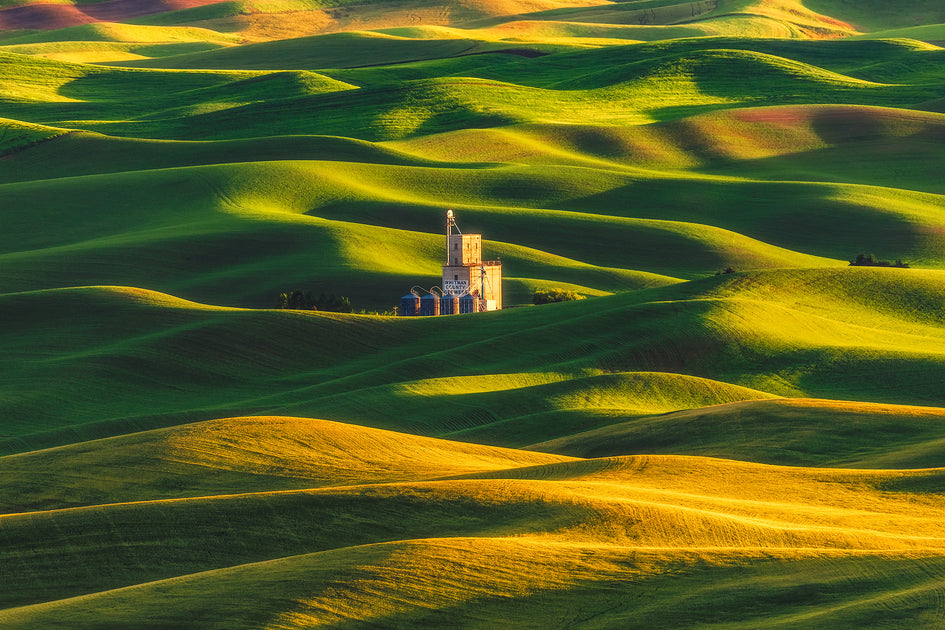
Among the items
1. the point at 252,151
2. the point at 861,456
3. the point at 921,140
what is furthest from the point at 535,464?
the point at 921,140

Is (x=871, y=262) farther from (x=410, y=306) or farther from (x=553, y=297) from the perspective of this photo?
(x=410, y=306)

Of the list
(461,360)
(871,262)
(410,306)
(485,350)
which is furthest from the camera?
(871,262)

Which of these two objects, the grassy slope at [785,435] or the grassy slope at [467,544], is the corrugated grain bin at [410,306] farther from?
the grassy slope at [467,544]

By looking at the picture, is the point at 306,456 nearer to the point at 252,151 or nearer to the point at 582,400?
the point at 582,400

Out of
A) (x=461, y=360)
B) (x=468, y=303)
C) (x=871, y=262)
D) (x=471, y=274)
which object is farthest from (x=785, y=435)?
(x=871, y=262)

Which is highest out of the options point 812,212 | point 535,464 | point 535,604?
point 535,604

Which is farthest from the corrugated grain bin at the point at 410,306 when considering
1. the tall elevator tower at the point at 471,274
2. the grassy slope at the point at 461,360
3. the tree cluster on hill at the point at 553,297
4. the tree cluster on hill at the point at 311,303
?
the grassy slope at the point at 461,360
